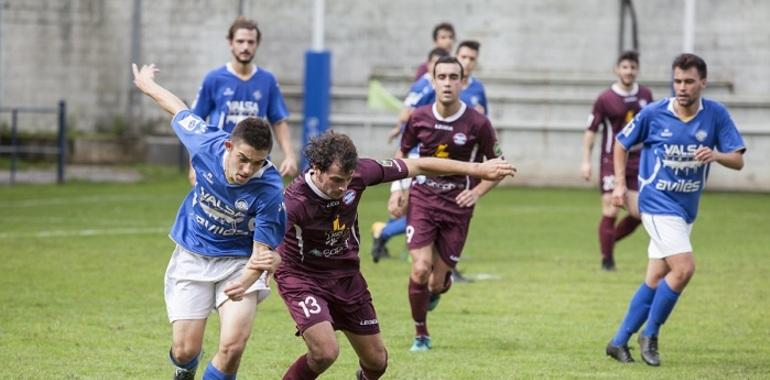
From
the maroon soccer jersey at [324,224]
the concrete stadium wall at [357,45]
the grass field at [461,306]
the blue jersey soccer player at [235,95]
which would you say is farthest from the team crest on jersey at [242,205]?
the concrete stadium wall at [357,45]

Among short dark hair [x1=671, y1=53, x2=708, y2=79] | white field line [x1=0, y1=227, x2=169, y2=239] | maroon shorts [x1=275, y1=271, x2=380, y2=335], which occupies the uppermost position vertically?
short dark hair [x1=671, y1=53, x2=708, y2=79]

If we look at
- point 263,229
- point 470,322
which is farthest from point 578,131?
point 263,229

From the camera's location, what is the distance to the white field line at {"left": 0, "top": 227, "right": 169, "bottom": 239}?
1582 cm

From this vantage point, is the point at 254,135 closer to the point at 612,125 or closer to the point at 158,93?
the point at 158,93

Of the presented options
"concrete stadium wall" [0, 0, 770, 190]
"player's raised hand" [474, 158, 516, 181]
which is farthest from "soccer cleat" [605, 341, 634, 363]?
"concrete stadium wall" [0, 0, 770, 190]

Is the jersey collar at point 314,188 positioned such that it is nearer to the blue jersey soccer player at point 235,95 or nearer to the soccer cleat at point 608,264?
the blue jersey soccer player at point 235,95

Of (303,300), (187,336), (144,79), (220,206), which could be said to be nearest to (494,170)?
(303,300)

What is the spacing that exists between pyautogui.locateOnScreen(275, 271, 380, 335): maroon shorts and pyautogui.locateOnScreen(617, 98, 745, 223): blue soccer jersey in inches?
103

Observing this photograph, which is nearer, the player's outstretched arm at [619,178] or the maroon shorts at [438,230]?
the player's outstretched arm at [619,178]

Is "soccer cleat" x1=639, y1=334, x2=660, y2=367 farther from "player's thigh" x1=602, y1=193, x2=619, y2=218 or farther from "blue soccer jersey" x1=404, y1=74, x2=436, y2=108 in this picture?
"player's thigh" x1=602, y1=193, x2=619, y2=218

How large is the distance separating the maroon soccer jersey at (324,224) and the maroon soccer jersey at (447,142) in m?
2.36

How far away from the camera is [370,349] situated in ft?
23.7

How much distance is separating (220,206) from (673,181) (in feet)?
11.1

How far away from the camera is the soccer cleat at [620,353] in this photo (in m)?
8.92
